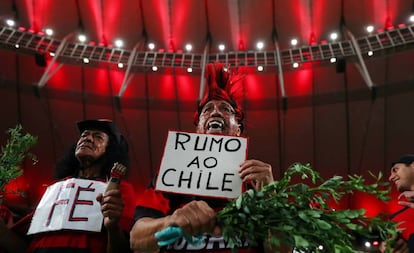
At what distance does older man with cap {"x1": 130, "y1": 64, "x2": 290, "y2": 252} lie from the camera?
66.8 inches

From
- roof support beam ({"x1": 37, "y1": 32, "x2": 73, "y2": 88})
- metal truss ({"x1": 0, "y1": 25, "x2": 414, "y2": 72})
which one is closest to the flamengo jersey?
metal truss ({"x1": 0, "y1": 25, "x2": 414, "y2": 72})

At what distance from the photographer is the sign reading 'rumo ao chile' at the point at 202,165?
6.57 ft

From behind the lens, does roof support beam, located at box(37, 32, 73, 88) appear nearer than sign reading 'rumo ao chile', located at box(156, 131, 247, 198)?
No

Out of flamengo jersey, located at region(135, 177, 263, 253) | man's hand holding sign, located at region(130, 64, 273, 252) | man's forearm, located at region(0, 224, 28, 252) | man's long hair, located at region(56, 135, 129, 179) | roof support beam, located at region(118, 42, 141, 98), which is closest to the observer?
man's hand holding sign, located at region(130, 64, 273, 252)

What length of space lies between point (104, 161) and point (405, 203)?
2044 mm

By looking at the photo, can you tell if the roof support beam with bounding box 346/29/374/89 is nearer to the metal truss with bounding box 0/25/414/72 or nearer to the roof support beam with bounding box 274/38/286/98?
the metal truss with bounding box 0/25/414/72

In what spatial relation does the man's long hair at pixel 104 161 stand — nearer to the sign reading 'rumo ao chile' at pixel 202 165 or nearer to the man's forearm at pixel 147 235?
the sign reading 'rumo ao chile' at pixel 202 165

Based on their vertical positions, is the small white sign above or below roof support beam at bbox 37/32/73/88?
below

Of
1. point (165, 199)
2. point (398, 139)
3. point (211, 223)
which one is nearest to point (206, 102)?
point (165, 199)

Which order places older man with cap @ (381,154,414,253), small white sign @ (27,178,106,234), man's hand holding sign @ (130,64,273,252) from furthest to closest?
older man with cap @ (381,154,414,253) < small white sign @ (27,178,106,234) < man's hand holding sign @ (130,64,273,252)

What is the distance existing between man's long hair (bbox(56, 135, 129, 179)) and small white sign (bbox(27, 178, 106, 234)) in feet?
0.65

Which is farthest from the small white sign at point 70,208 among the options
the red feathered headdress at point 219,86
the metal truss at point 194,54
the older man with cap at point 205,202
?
the metal truss at point 194,54

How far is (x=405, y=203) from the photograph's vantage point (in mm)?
3379

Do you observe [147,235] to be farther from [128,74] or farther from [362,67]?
[128,74]
